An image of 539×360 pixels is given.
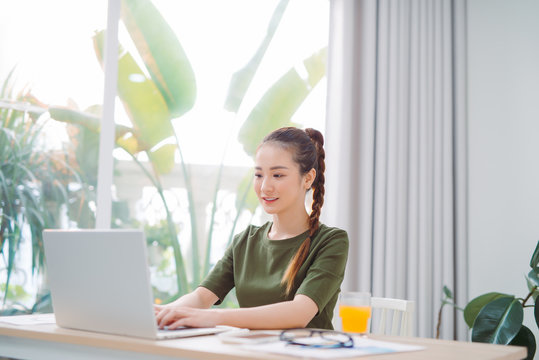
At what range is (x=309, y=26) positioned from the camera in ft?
11.7

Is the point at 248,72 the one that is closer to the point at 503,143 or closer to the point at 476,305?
the point at 503,143

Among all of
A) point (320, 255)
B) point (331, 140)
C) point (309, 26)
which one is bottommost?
point (320, 255)

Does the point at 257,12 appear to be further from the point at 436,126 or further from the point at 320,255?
the point at 320,255

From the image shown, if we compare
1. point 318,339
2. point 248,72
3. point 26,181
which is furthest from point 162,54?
point 318,339

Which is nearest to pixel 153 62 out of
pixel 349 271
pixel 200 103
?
pixel 200 103

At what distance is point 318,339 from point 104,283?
0.43m

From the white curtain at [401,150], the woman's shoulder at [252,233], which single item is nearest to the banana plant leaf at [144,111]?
the white curtain at [401,150]

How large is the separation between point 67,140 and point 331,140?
1.29 metres

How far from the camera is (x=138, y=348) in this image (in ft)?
3.73

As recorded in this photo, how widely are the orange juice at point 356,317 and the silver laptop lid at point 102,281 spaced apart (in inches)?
19.8

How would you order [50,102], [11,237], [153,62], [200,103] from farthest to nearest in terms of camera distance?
1. [200,103]
2. [153,62]
3. [50,102]
4. [11,237]

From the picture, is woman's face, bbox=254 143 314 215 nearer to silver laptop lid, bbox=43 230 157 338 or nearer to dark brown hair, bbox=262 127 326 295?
dark brown hair, bbox=262 127 326 295

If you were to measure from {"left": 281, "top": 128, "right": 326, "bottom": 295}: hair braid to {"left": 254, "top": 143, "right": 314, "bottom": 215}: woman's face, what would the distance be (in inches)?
3.3

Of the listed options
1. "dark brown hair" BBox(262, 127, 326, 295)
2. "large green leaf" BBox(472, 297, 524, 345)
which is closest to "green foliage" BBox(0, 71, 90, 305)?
"dark brown hair" BBox(262, 127, 326, 295)
